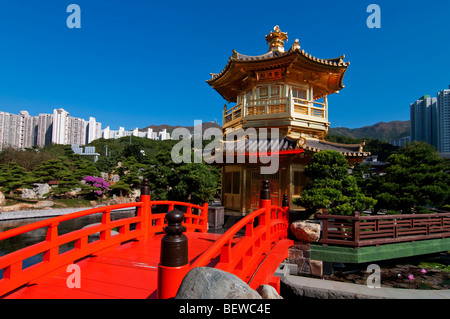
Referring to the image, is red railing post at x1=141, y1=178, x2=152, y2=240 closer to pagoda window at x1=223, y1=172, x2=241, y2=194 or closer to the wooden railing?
the wooden railing

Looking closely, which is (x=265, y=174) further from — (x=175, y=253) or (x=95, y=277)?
(x=175, y=253)

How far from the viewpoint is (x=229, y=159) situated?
10.9 m

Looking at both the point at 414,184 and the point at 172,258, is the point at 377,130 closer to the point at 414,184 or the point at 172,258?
the point at 414,184

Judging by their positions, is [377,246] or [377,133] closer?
[377,246]

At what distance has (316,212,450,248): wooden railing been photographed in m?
7.50

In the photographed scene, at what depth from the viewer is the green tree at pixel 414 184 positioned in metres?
9.80

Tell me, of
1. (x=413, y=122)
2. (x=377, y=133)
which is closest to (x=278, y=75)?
(x=413, y=122)

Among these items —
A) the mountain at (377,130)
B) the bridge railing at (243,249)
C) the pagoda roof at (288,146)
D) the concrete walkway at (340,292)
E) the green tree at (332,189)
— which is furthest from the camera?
the mountain at (377,130)

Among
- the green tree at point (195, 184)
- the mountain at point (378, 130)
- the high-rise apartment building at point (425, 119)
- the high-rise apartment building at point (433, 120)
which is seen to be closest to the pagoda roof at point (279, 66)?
the green tree at point (195, 184)

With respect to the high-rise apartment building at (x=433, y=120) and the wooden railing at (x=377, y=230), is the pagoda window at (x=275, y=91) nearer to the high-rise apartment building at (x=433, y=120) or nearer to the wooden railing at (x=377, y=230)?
the wooden railing at (x=377, y=230)

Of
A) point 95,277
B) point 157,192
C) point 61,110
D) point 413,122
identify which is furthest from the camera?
point 61,110

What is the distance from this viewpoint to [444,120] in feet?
196

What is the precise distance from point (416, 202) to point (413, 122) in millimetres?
76421

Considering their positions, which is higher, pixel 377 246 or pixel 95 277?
pixel 95 277
